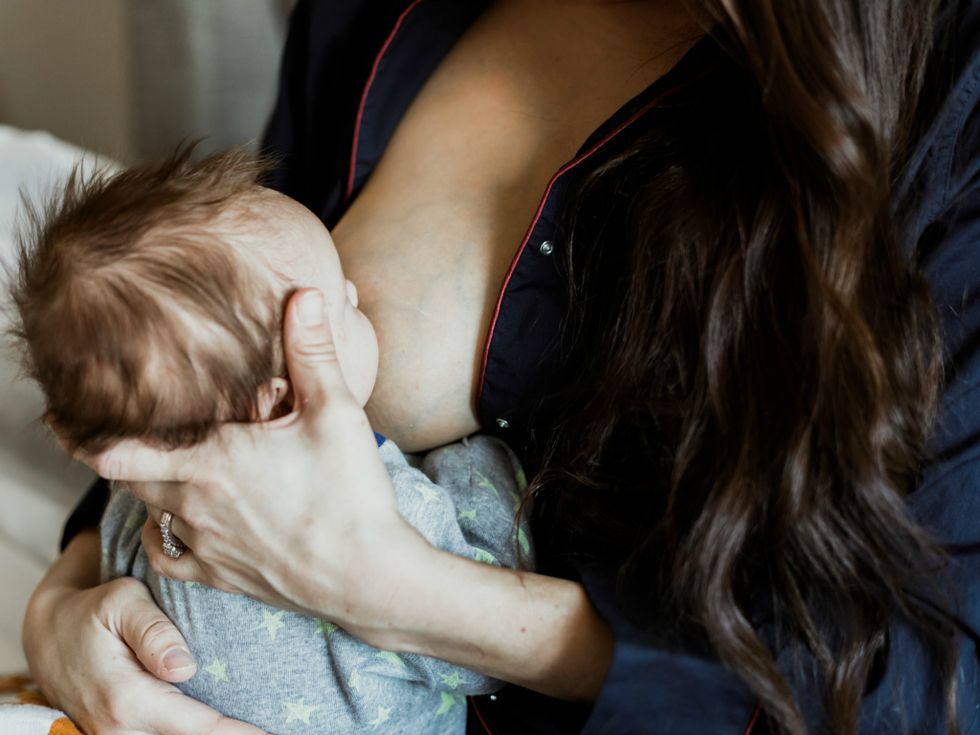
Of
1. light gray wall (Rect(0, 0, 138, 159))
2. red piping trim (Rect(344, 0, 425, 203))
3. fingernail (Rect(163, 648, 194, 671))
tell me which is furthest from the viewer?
light gray wall (Rect(0, 0, 138, 159))

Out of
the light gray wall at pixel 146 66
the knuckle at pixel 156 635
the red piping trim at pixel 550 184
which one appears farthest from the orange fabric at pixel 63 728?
the light gray wall at pixel 146 66

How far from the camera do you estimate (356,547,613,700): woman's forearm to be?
2.63 feet

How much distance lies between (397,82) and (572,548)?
56cm

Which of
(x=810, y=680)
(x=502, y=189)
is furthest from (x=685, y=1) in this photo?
(x=810, y=680)

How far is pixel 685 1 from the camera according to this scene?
803 millimetres

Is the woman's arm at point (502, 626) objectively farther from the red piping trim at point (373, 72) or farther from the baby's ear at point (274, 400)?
the red piping trim at point (373, 72)

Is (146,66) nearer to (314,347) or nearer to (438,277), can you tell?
(438,277)

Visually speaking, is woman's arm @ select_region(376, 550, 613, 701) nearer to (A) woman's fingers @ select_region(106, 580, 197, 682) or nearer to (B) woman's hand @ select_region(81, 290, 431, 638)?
(B) woman's hand @ select_region(81, 290, 431, 638)

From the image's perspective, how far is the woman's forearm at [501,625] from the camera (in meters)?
0.80

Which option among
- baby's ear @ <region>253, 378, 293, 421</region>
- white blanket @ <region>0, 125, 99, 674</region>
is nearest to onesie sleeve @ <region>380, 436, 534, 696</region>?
baby's ear @ <region>253, 378, 293, 421</region>

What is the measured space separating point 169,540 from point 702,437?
467 millimetres

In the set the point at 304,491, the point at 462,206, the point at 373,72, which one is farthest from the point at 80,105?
the point at 304,491

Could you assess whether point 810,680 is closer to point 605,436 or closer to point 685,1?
point 605,436

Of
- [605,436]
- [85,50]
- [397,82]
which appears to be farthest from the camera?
[85,50]
